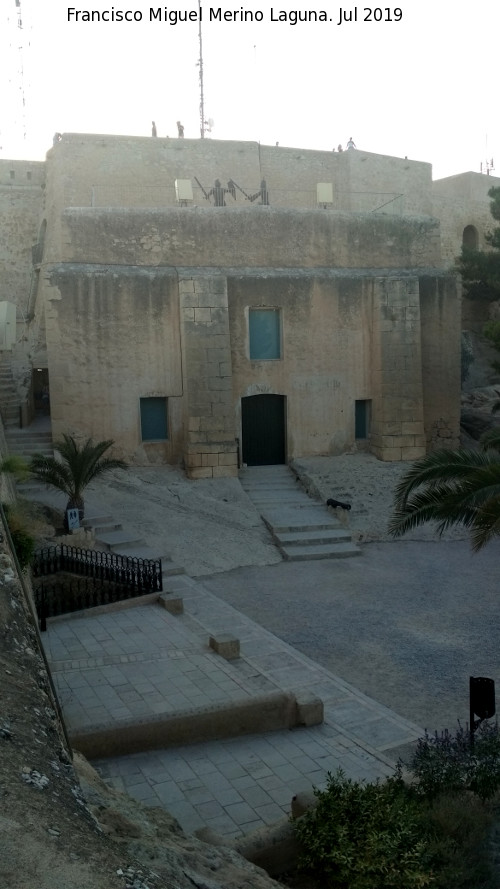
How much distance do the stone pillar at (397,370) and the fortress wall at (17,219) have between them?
13.4 m

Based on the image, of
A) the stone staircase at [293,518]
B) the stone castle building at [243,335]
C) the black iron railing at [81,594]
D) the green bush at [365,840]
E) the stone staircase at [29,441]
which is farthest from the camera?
the stone castle building at [243,335]

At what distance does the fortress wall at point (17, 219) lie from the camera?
26.4 metres

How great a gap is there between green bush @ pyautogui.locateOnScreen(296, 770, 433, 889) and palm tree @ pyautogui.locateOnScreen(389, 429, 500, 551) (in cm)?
356

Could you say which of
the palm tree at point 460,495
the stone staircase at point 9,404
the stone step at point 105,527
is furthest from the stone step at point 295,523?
the stone staircase at point 9,404

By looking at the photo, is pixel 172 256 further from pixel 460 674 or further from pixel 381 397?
pixel 460 674

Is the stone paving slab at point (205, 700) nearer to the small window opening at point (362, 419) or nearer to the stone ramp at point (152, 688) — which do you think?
the stone ramp at point (152, 688)

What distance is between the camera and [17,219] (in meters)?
26.5

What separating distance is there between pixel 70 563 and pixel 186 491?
4.90 meters

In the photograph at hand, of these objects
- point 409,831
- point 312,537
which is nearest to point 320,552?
point 312,537

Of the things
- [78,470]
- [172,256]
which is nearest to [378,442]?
[172,256]

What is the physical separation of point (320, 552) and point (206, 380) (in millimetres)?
5301

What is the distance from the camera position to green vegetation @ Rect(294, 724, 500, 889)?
4570mm

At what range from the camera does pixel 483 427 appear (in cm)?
2205

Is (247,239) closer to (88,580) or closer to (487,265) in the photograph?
(88,580)
